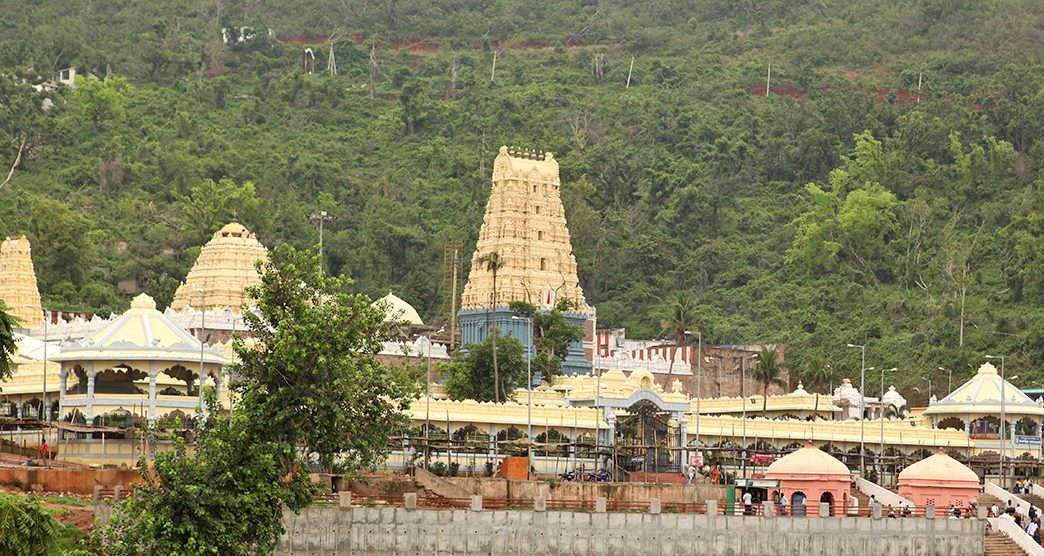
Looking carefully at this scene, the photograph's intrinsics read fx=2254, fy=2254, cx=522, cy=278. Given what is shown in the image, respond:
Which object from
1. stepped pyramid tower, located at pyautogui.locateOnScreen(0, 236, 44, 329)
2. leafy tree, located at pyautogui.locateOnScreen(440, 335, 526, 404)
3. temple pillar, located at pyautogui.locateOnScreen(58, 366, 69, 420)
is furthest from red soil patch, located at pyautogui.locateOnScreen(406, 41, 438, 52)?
temple pillar, located at pyautogui.locateOnScreen(58, 366, 69, 420)

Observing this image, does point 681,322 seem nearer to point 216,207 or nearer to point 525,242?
point 525,242

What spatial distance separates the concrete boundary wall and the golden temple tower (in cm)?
4333

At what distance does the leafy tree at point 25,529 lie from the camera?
4234cm

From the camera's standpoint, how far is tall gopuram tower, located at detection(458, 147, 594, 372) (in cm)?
10569

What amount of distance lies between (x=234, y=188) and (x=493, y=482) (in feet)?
225

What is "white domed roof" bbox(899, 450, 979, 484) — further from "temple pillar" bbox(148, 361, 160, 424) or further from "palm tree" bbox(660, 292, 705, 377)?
"palm tree" bbox(660, 292, 705, 377)

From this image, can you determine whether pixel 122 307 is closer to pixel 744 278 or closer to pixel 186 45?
pixel 744 278

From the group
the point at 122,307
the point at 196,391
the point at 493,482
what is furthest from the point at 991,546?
the point at 122,307

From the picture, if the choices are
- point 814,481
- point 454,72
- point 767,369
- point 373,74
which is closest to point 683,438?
point 814,481

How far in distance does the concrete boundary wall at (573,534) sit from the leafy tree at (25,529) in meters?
16.0

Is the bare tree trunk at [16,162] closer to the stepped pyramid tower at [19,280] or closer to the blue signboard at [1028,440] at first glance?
the stepped pyramid tower at [19,280]

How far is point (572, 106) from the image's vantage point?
164 meters

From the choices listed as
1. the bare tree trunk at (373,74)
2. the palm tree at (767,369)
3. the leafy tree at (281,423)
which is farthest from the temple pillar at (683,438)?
the bare tree trunk at (373,74)

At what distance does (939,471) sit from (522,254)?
39.8m
